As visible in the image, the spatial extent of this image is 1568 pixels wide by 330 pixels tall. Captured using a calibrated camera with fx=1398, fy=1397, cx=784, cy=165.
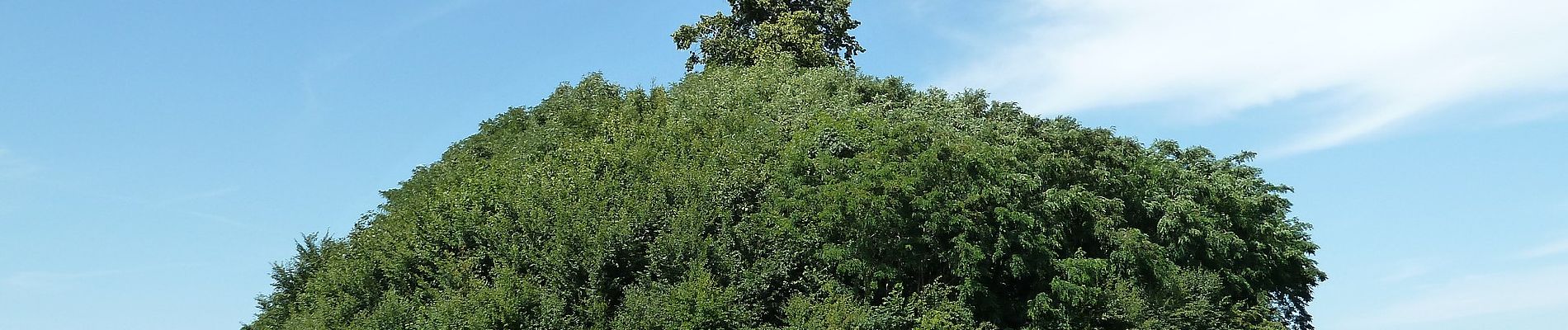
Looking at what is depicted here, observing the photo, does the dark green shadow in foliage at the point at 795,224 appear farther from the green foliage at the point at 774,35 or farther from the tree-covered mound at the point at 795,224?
the green foliage at the point at 774,35

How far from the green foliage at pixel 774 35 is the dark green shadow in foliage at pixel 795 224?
12.6ft

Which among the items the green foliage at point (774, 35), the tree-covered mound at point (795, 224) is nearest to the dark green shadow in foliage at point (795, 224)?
the tree-covered mound at point (795, 224)

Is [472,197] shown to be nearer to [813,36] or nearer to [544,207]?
[544,207]

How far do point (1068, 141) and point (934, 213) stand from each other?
9531 mm

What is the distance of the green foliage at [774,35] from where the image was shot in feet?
151

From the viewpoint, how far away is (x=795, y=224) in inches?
1334

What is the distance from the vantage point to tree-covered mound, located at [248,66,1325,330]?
108 ft

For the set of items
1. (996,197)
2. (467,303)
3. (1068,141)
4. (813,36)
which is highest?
(813,36)

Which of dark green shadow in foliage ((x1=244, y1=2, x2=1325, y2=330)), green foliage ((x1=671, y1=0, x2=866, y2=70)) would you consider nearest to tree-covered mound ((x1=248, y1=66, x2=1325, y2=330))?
dark green shadow in foliage ((x1=244, y1=2, x2=1325, y2=330))

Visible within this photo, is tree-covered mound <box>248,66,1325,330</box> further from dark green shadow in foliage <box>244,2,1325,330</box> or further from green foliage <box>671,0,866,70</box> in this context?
green foliage <box>671,0,866,70</box>

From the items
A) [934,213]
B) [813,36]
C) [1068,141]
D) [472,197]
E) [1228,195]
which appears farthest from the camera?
[813,36]

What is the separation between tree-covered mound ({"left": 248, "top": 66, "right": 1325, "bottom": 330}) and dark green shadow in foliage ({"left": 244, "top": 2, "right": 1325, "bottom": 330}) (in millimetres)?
74

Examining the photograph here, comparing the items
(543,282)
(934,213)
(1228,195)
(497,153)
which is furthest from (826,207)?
(1228,195)

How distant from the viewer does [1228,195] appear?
141ft
